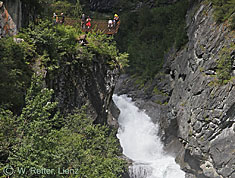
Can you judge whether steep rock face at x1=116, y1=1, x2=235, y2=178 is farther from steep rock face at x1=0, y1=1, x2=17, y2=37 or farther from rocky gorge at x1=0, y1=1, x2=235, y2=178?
steep rock face at x1=0, y1=1, x2=17, y2=37

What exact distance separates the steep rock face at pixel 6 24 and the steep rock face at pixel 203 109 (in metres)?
13.4

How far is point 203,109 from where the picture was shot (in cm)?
1705

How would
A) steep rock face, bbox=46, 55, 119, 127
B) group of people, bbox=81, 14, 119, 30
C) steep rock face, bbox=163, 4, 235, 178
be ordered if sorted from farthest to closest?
group of people, bbox=81, 14, 119, 30 < steep rock face, bbox=163, 4, 235, 178 < steep rock face, bbox=46, 55, 119, 127

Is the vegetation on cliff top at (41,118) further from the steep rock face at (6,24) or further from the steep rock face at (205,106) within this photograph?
the steep rock face at (205,106)

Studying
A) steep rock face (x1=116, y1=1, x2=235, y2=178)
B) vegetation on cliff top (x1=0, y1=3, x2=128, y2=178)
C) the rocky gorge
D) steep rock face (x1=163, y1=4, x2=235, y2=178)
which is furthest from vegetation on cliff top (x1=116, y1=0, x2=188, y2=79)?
vegetation on cliff top (x1=0, y1=3, x2=128, y2=178)

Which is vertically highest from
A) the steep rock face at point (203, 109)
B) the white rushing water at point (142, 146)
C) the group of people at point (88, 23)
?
the group of people at point (88, 23)

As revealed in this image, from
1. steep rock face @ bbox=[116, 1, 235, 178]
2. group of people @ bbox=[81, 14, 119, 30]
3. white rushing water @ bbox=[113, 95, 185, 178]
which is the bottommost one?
white rushing water @ bbox=[113, 95, 185, 178]

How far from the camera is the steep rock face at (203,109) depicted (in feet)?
49.4

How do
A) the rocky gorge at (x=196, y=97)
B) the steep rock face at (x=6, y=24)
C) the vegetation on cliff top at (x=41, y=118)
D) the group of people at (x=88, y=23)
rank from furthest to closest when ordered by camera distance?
the group of people at (x=88, y=23), the rocky gorge at (x=196, y=97), the steep rock face at (x=6, y=24), the vegetation on cliff top at (x=41, y=118)

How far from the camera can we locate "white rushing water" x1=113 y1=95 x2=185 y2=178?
18.8m

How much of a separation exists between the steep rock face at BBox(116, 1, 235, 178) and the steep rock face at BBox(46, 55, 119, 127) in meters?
6.76

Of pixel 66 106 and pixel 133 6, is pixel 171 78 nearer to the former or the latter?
pixel 66 106

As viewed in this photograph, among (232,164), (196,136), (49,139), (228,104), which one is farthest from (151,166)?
(49,139)

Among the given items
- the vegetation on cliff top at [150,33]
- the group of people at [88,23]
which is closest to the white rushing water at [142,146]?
the vegetation on cliff top at [150,33]
